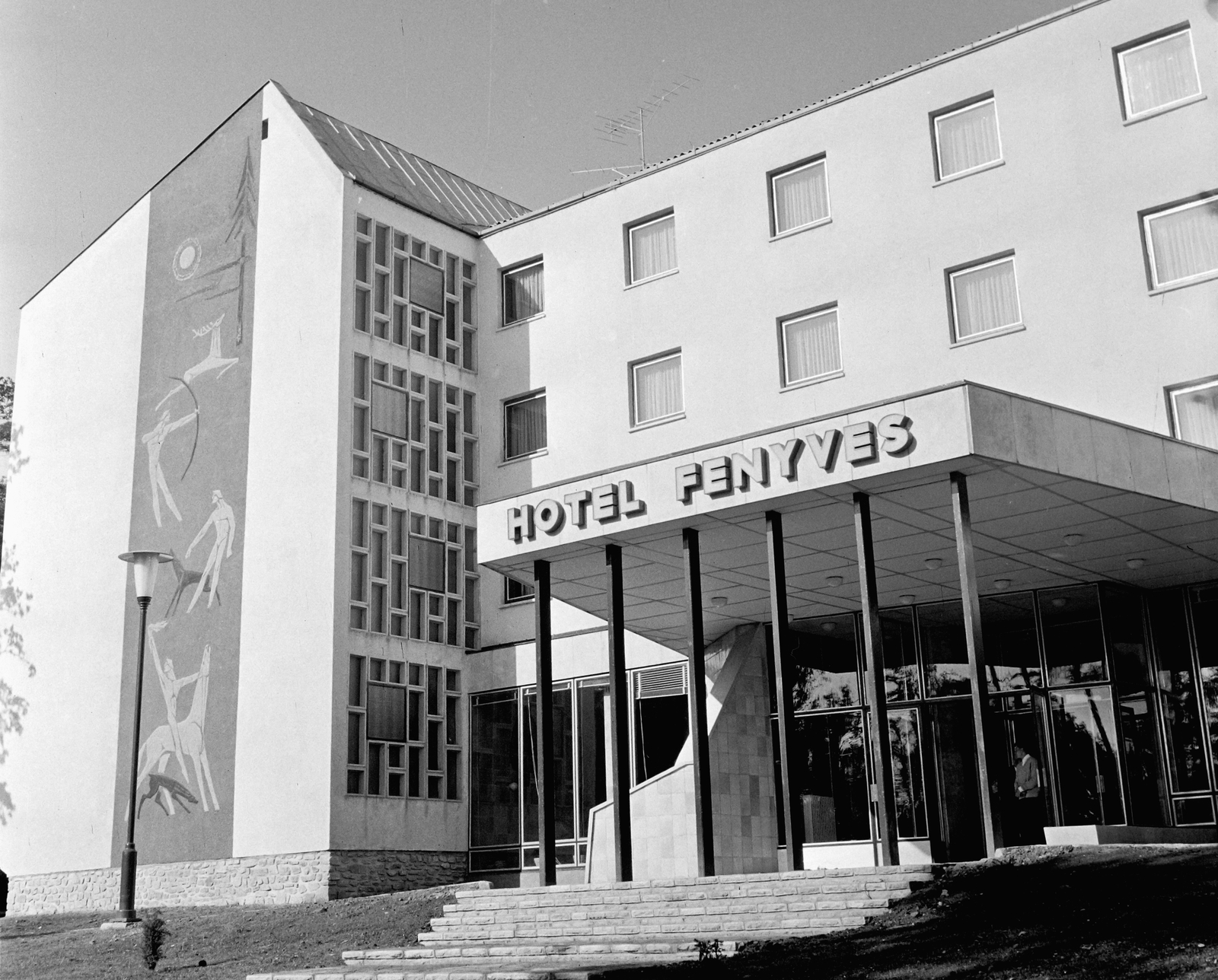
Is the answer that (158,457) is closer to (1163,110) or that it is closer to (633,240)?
(633,240)

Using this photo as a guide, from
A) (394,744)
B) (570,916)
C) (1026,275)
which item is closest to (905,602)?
(1026,275)

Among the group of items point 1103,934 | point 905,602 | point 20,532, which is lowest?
point 1103,934

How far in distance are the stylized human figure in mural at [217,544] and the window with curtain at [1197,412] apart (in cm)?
1918

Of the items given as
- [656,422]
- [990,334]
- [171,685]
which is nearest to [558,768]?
[656,422]

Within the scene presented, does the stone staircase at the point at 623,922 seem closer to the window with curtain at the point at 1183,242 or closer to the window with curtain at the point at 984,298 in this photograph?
the window with curtain at the point at 984,298

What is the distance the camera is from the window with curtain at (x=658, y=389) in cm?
2933

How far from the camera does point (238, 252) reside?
3334 centimetres

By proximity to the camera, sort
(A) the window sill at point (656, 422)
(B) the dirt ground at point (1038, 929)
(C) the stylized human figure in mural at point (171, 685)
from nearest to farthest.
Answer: (B) the dirt ground at point (1038, 929) < (A) the window sill at point (656, 422) < (C) the stylized human figure in mural at point (171, 685)

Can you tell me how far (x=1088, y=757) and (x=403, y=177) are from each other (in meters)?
21.6

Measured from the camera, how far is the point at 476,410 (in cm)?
3300

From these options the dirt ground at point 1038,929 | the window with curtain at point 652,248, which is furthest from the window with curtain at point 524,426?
the dirt ground at point 1038,929

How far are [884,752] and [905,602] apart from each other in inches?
288

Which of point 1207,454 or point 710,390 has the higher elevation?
point 710,390

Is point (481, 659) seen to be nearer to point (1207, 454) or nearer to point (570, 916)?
point (570, 916)
